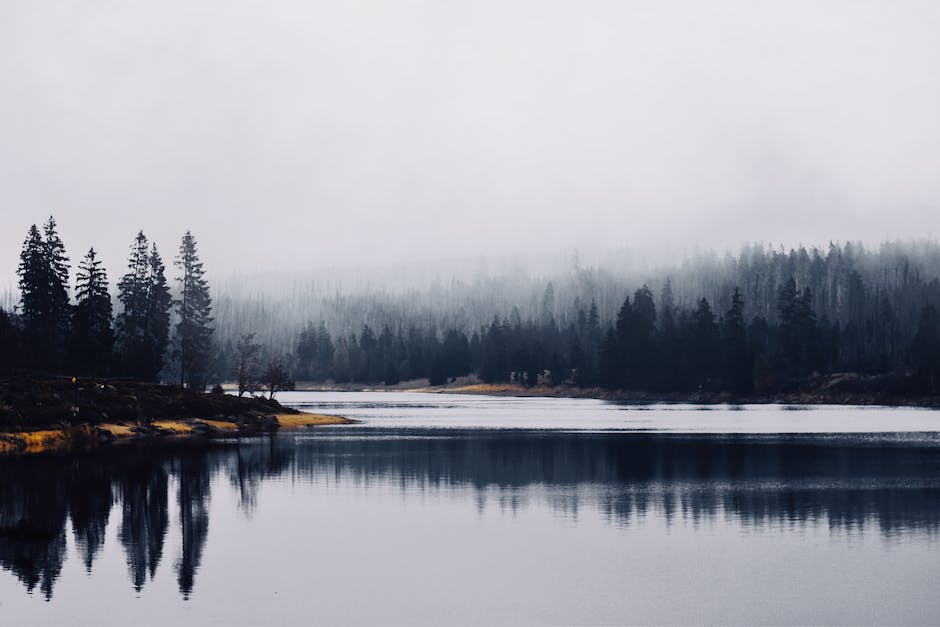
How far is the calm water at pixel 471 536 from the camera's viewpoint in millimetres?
28438

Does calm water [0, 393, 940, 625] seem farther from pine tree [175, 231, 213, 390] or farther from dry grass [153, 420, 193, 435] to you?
pine tree [175, 231, 213, 390]

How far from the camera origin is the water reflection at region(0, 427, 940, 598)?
133 feet

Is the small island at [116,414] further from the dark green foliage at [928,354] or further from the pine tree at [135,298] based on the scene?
the dark green foliage at [928,354]

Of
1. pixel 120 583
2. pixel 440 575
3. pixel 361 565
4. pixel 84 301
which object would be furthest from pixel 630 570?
pixel 84 301

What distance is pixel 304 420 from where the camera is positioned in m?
112

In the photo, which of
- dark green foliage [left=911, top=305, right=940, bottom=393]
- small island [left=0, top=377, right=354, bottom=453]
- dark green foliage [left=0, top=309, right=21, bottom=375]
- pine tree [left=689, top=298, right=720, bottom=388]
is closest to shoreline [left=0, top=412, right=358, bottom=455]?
small island [left=0, top=377, right=354, bottom=453]

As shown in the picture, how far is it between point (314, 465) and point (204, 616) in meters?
39.4

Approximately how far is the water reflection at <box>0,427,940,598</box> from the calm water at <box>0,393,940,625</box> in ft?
0.69

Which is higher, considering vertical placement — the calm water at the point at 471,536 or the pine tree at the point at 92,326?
the pine tree at the point at 92,326

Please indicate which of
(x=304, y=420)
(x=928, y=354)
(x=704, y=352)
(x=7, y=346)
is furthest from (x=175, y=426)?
(x=704, y=352)

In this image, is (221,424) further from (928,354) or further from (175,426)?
(928,354)

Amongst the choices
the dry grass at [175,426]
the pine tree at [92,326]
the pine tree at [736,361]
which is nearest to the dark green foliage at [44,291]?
the pine tree at [92,326]

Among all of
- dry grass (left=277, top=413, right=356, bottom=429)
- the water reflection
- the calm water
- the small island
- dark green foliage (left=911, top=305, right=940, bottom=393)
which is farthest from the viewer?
dark green foliage (left=911, top=305, right=940, bottom=393)

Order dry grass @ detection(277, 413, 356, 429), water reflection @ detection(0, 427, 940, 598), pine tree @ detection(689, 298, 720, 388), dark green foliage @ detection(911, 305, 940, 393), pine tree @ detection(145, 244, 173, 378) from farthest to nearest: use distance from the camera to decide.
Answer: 1. pine tree @ detection(689, 298, 720, 388)
2. dark green foliage @ detection(911, 305, 940, 393)
3. pine tree @ detection(145, 244, 173, 378)
4. dry grass @ detection(277, 413, 356, 429)
5. water reflection @ detection(0, 427, 940, 598)
